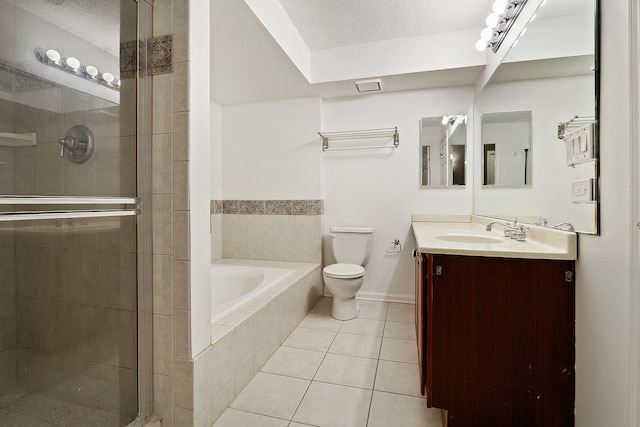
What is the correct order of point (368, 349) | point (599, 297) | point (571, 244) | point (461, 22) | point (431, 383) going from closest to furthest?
point (599, 297)
point (571, 244)
point (431, 383)
point (368, 349)
point (461, 22)

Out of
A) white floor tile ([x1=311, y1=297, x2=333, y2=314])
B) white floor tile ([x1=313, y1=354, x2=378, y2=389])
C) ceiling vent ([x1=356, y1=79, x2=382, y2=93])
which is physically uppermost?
ceiling vent ([x1=356, y1=79, x2=382, y2=93])

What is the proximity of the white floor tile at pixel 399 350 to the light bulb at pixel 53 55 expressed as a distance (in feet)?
7.26

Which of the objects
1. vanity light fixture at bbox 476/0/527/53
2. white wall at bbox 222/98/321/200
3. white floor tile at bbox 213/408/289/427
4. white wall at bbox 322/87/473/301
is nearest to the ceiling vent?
white wall at bbox 322/87/473/301

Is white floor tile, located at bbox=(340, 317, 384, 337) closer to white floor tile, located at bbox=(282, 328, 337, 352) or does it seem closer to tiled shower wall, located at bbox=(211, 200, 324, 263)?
white floor tile, located at bbox=(282, 328, 337, 352)

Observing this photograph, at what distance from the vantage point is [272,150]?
3.07m

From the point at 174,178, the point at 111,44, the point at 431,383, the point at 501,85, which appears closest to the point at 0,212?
the point at 174,178

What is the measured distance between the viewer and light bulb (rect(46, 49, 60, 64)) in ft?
3.69

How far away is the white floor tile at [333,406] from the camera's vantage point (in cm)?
133

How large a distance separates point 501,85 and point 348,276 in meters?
1.77

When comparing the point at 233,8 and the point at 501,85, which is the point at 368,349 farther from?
the point at 233,8

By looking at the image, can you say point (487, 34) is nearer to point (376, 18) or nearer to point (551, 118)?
point (376, 18)

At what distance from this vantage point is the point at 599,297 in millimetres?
979

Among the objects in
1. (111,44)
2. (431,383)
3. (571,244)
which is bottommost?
(431,383)

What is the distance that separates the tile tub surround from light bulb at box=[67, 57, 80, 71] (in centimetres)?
127
